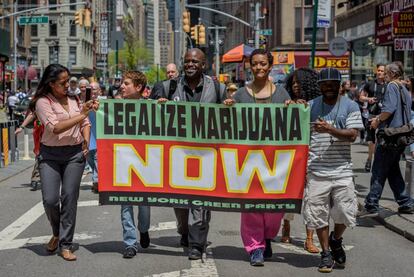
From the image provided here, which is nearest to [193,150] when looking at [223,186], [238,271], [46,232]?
[223,186]

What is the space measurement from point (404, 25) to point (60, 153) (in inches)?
346

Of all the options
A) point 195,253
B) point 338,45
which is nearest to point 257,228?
point 195,253

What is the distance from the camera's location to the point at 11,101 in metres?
37.5

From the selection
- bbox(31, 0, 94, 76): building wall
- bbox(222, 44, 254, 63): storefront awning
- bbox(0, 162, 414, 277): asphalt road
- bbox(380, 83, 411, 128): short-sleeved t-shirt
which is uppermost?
bbox(31, 0, 94, 76): building wall

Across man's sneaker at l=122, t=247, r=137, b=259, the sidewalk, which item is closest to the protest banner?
man's sneaker at l=122, t=247, r=137, b=259

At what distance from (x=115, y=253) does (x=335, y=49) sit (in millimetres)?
16397

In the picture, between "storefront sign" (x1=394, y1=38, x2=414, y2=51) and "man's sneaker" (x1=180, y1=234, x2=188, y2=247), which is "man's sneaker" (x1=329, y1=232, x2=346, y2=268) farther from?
"storefront sign" (x1=394, y1=38, x2=414, y2=51)

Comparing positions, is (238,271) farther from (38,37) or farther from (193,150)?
(38,37)

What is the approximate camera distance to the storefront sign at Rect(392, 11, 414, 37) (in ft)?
45.2

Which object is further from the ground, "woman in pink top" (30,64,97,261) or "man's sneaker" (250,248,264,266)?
"woman in pink top" (30,64,97,261)

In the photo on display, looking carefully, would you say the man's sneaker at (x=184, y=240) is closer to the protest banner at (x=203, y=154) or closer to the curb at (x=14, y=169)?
the protest banner at (x=203, y=154)

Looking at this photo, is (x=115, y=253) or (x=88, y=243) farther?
(x=88, y=243)

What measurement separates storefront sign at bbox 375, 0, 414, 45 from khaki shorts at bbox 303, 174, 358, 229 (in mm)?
18082

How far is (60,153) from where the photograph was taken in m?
7.18
